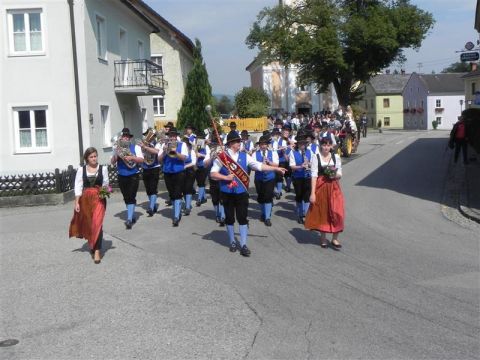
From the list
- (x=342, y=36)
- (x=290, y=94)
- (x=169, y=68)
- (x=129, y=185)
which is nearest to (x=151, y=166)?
(x=129, y=185)

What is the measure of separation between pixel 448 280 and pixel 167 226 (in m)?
5.99

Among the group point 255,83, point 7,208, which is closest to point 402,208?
point 7,208

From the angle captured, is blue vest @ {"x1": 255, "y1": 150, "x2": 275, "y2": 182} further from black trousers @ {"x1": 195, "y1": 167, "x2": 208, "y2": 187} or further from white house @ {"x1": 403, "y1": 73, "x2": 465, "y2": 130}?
white house @ {"x1": 403, "y1": 73, "x2": 465, "y2": 130}

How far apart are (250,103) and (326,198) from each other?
52.9 meters

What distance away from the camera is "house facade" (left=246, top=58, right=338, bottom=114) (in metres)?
72.0

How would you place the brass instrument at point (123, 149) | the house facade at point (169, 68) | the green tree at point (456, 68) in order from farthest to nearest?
the green tree at point (456, 68) < the house facade at point (169, 68) < the brass instrument at point (123, 149)

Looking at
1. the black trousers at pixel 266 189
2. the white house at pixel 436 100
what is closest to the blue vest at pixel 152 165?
the black trousers at pixel 266 189

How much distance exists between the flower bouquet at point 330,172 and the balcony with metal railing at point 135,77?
1628 centimetres

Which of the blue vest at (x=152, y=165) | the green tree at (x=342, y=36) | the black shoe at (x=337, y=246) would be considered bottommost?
the black shoe at (x=337, y=246)

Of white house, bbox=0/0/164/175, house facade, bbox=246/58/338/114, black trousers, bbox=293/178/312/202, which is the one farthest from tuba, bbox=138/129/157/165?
house facade, bbox=246/58/338/114

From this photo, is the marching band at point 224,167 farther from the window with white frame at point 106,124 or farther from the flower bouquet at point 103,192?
the window with white frame at point 106,124

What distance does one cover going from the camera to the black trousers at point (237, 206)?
901 cm

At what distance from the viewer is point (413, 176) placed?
1875 centimetres

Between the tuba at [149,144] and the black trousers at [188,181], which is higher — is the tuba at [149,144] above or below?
above
